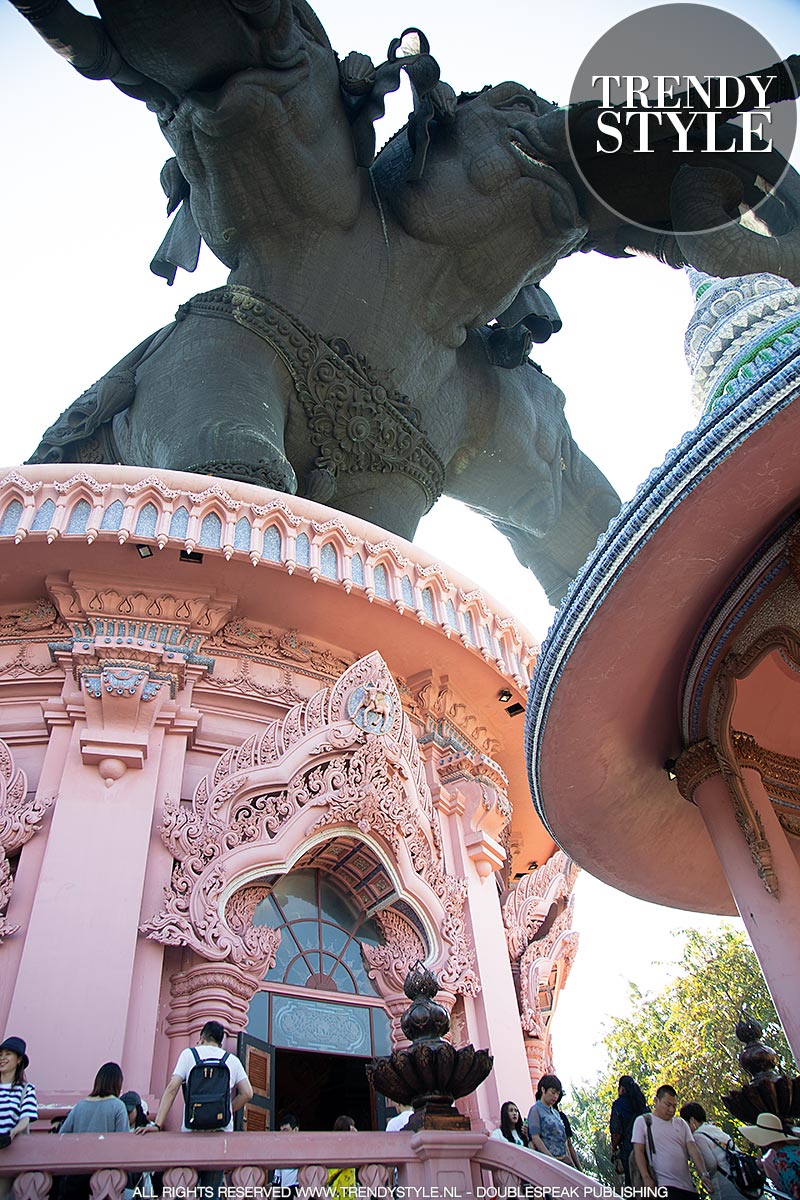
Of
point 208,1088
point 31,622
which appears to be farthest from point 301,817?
point 208,1088

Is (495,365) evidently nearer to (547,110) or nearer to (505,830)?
(547,110)

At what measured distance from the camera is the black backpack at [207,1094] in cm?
364

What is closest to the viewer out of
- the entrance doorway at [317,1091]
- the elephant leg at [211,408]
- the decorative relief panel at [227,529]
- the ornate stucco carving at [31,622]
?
the decorative relief panel at [227,529]

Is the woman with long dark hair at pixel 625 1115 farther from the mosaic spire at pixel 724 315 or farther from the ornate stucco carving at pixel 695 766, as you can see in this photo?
the mosaic spire at pixel 724 315

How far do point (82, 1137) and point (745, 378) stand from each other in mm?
4097

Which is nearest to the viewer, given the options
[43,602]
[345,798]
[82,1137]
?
[82,1137]

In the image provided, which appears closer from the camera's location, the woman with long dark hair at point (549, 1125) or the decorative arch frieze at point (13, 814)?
the woman with long dark hair at point (549, 1125)

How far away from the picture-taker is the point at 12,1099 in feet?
11.6

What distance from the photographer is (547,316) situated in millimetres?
15297

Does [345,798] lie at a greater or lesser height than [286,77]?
lesser

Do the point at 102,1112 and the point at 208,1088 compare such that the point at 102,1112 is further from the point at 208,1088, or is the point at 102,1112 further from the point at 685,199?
the point at 685,199

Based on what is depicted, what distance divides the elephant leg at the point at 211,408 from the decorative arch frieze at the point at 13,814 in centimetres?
379

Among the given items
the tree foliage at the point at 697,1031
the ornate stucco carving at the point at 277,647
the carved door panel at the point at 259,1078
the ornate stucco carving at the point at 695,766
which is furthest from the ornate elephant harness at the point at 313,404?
the tree foliage at the point at 697,1031

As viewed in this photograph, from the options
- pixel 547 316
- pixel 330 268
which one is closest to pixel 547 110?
pixel 547 316
